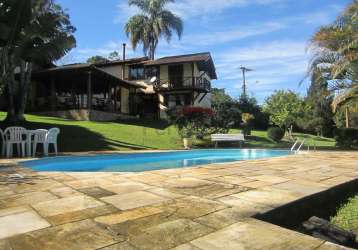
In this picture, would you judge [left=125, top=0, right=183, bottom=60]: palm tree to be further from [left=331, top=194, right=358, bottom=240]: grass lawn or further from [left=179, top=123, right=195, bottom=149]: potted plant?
[left=331, top=194, right=358, bottom=240]: grass lawn

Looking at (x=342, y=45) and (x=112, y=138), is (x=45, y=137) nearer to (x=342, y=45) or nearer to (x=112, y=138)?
(x=112, y=138)

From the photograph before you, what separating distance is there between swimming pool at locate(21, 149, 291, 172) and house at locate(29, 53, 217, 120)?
483 inches

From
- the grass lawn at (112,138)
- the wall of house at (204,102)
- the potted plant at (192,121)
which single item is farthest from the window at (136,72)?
the potted plant at (192,121)

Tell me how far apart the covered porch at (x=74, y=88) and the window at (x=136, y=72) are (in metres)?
2.57

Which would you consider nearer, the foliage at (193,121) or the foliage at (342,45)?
the foliage at (342,45)

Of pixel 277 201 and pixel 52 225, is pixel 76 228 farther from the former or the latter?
pixel 277 201

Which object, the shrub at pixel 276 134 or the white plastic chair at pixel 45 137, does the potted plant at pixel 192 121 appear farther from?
the white plastic chair at pixel 45 137

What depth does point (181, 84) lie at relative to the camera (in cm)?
3175

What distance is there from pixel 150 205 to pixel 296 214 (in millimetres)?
1779

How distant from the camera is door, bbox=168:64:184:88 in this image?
31.9m

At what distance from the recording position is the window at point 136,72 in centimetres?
3425

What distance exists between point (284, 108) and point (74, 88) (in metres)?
16.8

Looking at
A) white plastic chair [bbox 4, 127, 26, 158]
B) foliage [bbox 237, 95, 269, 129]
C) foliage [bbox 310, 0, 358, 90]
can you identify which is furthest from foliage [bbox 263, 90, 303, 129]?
white plastic chair [bbox 4, 127, 26, 158]

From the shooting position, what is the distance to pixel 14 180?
5.88 meters
